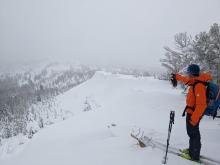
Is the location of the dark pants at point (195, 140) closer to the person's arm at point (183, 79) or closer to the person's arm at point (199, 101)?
the person's arm at point (199, 101)

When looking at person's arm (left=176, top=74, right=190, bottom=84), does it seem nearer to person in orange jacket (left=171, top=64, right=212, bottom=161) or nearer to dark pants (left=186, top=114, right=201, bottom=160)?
A: person in orange jacket (left=171, top=64, right=212, bottom=161)

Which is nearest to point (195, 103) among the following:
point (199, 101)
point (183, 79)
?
point (199, 101)

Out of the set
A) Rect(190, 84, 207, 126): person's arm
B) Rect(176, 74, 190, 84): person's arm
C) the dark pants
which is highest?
Rect(176, 74, 190, 84): person's arm

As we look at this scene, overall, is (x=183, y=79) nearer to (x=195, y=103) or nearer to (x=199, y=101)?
(x=195, y=103)

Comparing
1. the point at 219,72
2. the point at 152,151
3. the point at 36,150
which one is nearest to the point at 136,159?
the point at 152,151

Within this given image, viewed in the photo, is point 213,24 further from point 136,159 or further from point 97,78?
point 97,78

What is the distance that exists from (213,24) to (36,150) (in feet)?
60.9

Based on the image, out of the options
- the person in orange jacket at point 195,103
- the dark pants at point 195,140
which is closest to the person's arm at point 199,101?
the person in orange jacket at point 195,103

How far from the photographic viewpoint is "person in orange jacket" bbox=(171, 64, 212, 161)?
514 cm

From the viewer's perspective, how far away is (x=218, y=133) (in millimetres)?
8516

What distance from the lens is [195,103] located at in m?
5.42

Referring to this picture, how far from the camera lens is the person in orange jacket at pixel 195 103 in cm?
514

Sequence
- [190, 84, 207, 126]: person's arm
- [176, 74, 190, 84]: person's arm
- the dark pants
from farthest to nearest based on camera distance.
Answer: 1. [176, 74, 190, 84]: person's arm
2. the dark pants
3. [190, 84, 207, 126]: person's arm

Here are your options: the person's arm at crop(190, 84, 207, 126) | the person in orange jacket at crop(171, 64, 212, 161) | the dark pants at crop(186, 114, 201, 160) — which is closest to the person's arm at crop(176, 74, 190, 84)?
the person in orange jacket at crop(171, 64, 212, 161)
